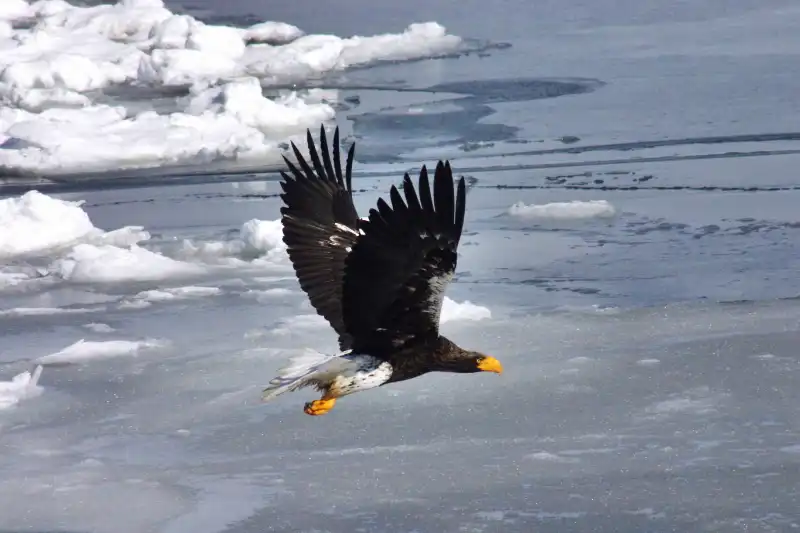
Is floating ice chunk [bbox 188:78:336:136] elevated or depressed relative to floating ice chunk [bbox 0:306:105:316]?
elevated

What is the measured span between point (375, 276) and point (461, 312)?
2.27 metres

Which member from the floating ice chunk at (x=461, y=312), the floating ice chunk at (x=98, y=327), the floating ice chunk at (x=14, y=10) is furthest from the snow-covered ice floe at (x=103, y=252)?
the floating ice chunk at (x=14, y=10)

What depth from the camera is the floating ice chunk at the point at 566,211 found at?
7.53 m

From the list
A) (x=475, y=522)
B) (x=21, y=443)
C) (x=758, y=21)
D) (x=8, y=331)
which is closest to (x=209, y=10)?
(x=758, y=21)

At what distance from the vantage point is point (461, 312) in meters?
6.09

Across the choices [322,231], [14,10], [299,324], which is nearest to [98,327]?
[299,324]

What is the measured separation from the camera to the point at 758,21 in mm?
13203

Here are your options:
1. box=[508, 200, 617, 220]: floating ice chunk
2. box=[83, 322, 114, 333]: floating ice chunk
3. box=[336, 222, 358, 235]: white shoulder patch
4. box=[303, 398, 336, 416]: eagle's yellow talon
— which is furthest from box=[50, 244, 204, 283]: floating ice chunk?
box=[303, 398, 336, 416]: eagle's yellow talon

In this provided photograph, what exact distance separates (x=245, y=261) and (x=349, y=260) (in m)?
3.35

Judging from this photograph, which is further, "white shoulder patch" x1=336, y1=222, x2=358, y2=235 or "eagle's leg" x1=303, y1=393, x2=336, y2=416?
"white shoulder patch" x1=336, y1=222, x2=358, y2=235

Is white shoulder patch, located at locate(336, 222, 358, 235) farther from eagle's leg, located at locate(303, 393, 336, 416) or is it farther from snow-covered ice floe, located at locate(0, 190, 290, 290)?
snow-covered ice floe, located at locate(0, 190, 290, 290)

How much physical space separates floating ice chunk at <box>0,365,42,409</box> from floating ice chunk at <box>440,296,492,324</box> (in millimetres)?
1656

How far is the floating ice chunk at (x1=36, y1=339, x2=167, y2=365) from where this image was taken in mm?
5930

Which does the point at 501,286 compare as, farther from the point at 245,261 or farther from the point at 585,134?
the point at 585,134
